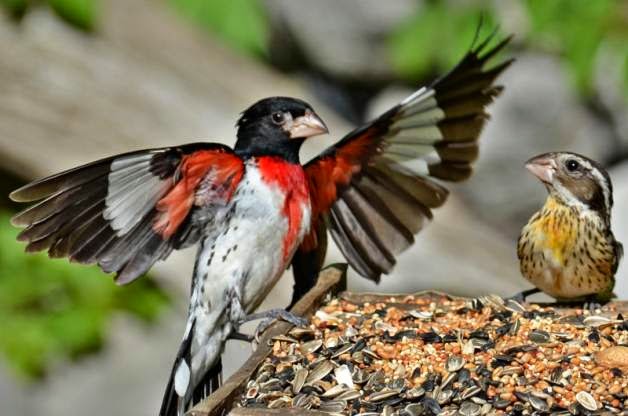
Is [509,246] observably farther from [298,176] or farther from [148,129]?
[298,176]

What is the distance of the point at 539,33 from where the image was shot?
5793mm

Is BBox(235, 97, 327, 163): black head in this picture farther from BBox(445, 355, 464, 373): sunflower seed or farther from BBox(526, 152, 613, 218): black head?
BBox(445, 355, 464, 373): sunflower seed

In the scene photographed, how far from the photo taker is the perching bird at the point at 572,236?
3.97 metres

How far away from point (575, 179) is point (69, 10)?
3.73 meters

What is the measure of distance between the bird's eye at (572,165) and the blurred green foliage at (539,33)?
0.97 metres

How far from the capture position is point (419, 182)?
4445 mm

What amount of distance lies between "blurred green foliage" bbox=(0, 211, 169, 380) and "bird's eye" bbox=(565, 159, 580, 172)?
11.2 ft

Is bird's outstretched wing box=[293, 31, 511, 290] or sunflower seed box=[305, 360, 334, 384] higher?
bird's outstretched wing box=[293, 31, 511, 290]

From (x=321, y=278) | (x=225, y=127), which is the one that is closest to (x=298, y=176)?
(x=321, y=278)

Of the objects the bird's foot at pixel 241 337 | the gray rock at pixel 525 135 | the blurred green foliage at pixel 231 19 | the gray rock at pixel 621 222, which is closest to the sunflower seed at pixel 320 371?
the bird's foot at pixel 241 337

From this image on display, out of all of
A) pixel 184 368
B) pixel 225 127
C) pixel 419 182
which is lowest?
pixel 184 368

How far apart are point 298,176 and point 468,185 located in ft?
16.1

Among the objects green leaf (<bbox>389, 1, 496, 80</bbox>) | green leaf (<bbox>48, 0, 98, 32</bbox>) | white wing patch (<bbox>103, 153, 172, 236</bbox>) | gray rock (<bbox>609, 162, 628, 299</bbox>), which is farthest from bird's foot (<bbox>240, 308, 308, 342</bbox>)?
gray rock (<bbox>609, 162, 628, 299</bbox>)

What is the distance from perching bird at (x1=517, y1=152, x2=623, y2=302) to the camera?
397cm
